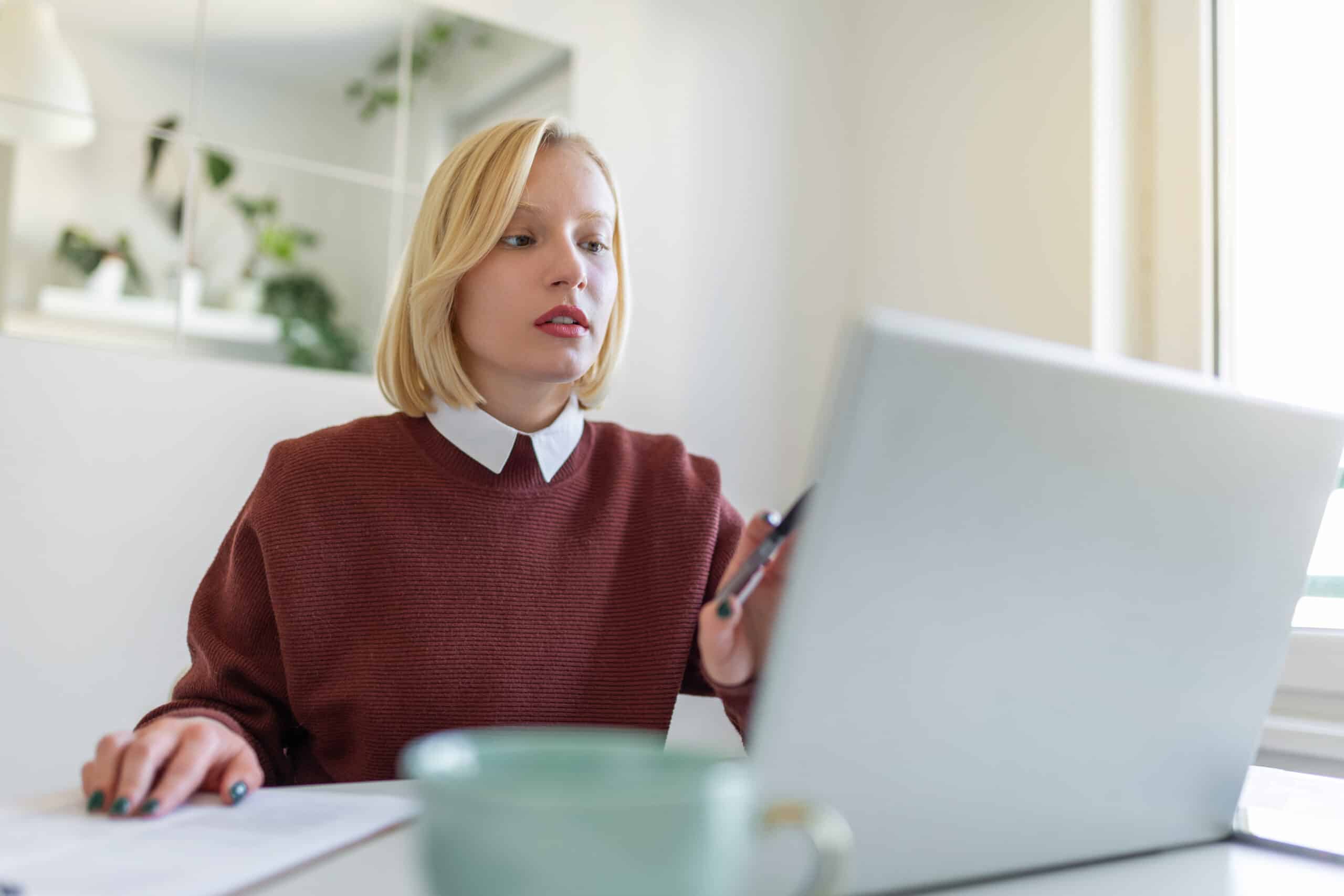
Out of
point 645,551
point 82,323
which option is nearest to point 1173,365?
point 645,551

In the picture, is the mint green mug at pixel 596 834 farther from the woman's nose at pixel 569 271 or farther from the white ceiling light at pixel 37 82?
the white ceiling light at pixel 37 82

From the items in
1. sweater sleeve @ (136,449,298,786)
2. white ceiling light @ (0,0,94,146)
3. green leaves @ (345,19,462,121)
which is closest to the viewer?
sweater sleeve @ (136,449,298,786)

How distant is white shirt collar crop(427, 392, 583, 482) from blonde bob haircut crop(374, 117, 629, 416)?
18 mm

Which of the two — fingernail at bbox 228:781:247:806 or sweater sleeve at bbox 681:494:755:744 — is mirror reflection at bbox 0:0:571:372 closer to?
sweater sleeve at bbox 681:494:755:744

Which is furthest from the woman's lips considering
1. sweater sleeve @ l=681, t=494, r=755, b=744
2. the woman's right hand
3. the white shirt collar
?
the woman's right hand

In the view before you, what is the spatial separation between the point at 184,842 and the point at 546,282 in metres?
0.68

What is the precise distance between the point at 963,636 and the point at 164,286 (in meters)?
1.55

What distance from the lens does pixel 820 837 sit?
0.30 meters

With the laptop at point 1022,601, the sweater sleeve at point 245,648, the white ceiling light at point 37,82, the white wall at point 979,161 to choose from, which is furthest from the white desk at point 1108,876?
the white wall at point 979,161

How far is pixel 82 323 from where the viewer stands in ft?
5.21

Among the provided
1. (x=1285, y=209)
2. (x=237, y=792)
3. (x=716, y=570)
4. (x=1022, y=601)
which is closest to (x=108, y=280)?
(x=716, y=570)

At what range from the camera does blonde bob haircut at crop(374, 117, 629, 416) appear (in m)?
1.12

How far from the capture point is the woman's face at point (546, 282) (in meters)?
1.12

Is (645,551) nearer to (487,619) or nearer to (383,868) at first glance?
(487,619)
